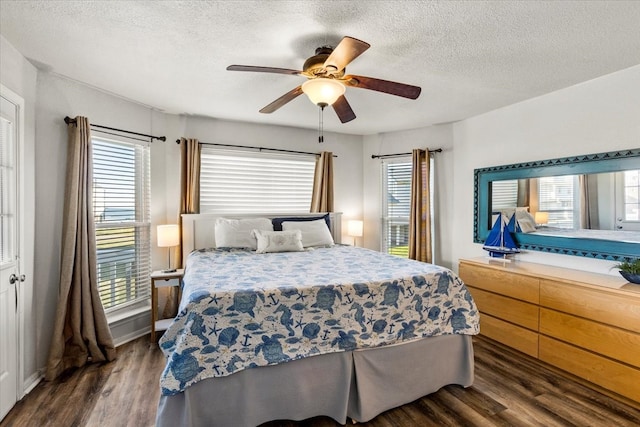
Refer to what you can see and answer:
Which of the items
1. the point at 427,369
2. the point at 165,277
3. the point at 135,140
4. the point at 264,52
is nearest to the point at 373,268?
the point at 427,369

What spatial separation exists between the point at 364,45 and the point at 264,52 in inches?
36.4

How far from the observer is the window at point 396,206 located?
4.64 meters

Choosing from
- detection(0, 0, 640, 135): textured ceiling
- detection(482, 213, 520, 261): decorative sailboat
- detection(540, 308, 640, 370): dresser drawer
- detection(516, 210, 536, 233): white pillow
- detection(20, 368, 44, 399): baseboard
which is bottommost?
detection(20, 368, 44, 399): baseboard

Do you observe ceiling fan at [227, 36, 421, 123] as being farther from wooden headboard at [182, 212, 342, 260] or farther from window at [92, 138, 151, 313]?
wooden headboard at [182, 212, 342, 260]

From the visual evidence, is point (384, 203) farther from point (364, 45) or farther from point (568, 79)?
point (364, 45)

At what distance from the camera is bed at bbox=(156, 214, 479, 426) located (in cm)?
169

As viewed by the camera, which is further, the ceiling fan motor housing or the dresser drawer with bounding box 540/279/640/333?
the dresser drawer with bounding box 540/279/640/333

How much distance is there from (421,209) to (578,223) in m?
1.71

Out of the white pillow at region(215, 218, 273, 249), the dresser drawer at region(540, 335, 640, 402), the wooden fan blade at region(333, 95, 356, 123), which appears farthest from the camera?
the white pillow at region(215, 218, 273, 249)

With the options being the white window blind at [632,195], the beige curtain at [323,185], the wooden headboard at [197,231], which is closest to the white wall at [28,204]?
the wooden headboard at [197,231]

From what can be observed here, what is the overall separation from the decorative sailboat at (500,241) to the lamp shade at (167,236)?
11.2ft

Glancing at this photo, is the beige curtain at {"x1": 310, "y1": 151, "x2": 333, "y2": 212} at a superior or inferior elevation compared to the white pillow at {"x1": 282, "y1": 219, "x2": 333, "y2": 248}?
superior

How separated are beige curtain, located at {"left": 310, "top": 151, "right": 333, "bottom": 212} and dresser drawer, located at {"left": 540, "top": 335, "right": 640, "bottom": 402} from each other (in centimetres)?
288

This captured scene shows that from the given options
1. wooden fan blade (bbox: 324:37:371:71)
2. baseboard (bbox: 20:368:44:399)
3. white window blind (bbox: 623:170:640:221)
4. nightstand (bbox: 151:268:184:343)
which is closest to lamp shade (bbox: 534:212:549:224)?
white window blind (bbox: 623:170:640:221)
